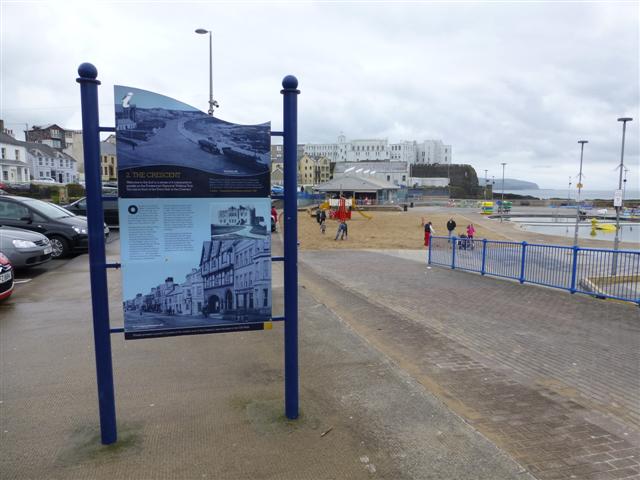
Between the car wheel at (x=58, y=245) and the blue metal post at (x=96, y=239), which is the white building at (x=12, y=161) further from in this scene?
the blue metal post at (x=96, y=239)

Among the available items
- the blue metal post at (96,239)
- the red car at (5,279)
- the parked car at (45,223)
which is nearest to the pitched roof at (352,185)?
the parked car at (45,223)

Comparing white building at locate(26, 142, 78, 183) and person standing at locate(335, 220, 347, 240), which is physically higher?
white building at locate(26, 142, 78, 183)

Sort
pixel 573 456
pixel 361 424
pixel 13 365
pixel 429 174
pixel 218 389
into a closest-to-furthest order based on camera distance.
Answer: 1. pixel 573 456
2. pixel 361 424
3. pixel 218 389
4. pixel 13 365
5. pixel 429 174

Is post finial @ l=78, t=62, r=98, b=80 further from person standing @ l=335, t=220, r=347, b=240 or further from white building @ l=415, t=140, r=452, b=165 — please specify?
white building @ l=415, t=140, r=452, b=165

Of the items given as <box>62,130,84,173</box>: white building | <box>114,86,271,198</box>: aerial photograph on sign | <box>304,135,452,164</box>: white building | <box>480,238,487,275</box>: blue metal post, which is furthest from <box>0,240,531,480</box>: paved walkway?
<box>304,135,452,164</box>: white building

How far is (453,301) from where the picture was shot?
377 inches

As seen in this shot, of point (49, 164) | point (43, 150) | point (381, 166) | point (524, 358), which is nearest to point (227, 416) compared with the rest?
point (524, 358)

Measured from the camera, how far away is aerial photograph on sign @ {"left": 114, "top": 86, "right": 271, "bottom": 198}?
10.5 feet

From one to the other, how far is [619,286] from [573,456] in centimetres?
789

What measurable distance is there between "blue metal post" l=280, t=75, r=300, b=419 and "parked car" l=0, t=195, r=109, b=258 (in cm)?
1132

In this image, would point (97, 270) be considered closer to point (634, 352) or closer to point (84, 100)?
point (84, 100)

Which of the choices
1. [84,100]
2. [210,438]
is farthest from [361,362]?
[84,100]

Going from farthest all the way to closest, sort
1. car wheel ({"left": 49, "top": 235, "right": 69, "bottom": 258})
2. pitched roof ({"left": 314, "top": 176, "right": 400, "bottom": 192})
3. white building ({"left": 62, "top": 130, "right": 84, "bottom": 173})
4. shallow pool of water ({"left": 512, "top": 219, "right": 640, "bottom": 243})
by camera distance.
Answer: white building ({"left": 62, "top": 130, "right": 84, "bottom": 173}) < pitched roof ({"left": 314, "top": 176, "right": 400, "bottom": 192}) < shallow pool of water ({"left": 512, "top": 219, "right": 640, "bottom": 243}) < car wheel ({"left": 49, "top": 235, "right": 69, "bottom": 258})

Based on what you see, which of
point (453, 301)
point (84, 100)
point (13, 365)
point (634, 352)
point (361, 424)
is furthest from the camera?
point (453, 301)
